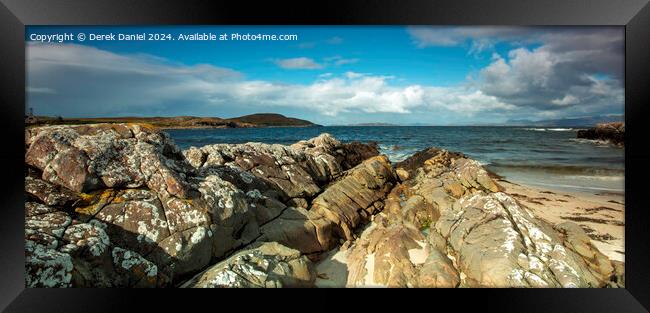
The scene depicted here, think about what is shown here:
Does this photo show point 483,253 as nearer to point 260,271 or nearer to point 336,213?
point 336,213

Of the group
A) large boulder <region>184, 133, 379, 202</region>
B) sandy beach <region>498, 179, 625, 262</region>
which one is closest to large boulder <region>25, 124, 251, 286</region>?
large boulder <region>184, 133, 379, 202</region>

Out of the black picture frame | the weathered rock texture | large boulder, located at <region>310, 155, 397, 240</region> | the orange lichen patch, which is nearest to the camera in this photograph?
the weathered rock texture

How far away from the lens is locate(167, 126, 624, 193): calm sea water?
5.34 m

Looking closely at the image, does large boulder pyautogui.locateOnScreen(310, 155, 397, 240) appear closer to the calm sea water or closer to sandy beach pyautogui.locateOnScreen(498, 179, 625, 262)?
the calm sea water

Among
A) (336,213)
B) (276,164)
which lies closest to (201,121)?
(276,164)

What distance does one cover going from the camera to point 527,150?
26.7 ft

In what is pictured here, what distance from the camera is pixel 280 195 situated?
7105 mm

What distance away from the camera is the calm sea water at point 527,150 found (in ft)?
17.5

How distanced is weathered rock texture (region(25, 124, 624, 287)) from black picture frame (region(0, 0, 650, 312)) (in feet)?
0.73
